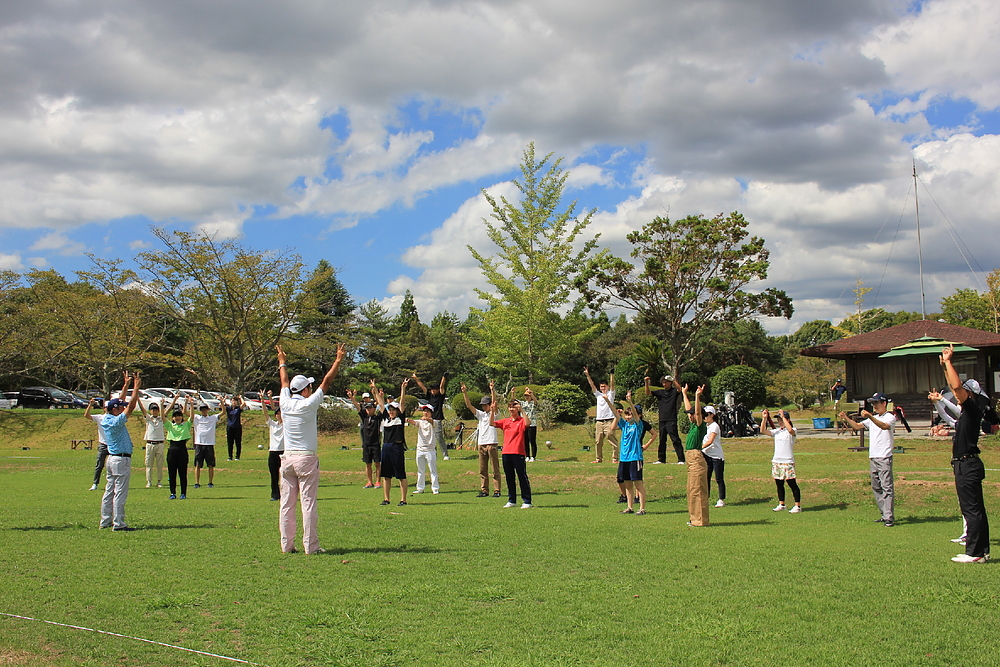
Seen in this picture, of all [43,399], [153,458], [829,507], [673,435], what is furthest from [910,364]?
[43,399]

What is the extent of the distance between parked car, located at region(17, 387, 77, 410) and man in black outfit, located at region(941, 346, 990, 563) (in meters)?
55.4

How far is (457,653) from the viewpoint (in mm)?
5348

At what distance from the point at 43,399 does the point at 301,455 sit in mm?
55157

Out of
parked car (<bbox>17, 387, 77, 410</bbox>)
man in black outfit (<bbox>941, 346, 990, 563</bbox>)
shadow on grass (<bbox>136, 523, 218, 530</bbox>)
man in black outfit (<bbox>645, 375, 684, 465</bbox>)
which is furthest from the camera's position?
parked car (<bbox>17, 387, 77, 410</bbox>)

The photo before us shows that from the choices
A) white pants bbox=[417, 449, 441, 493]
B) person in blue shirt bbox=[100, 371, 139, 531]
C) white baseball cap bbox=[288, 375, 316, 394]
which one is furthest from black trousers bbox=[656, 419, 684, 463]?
person in blue shirt bbox=[100, 371, 139, 531]

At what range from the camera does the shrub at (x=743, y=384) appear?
31859 mm

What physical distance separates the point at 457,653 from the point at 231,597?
8.19ft

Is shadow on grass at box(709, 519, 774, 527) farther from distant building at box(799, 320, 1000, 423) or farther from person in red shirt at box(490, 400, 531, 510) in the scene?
distant building at box(799, 320, 1000, 423)

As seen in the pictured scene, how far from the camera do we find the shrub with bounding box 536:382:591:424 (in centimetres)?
3061

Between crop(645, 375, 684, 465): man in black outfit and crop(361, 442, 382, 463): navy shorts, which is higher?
crop(645, 375, 684, 465): man in black outfit

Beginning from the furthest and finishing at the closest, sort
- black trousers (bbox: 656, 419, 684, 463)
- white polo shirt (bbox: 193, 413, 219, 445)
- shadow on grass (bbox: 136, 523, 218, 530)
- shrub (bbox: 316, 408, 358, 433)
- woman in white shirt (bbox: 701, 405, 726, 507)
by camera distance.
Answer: shrub (bbox: 316, 408, 358, 433) → white polo shirt (bbox: 193, 413, 219, 445) → black trousers (bbox: 656, 419, 684, 463) → woman in white shirt (bbox: 701, 405, 726, 507) → shadow on grass (bbox: 136, 523, 218, 530)

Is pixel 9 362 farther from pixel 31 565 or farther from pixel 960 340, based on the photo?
pixel 960 340

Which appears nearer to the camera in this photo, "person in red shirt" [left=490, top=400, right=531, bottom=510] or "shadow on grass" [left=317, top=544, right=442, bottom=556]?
"shadow on grass" [left=317, top=544, right=442, bottom=556]

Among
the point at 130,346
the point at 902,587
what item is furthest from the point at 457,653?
the point at 130,346
